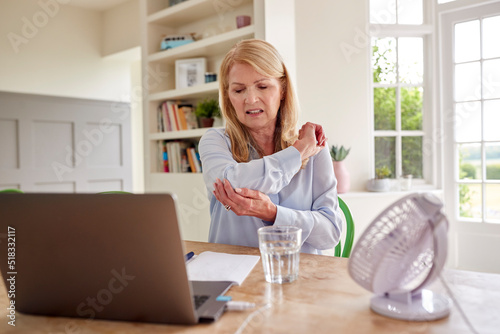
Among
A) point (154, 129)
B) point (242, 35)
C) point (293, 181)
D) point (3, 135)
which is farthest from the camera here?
point (3, 135)

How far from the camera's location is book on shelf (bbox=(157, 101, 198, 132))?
3678mm

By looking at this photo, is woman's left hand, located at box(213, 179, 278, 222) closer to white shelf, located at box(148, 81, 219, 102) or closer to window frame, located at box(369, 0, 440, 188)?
white shelf, located at box(148, 81, 219, 102)

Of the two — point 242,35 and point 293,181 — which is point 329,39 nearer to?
point 242,35

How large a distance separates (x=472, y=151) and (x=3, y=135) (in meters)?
4.30

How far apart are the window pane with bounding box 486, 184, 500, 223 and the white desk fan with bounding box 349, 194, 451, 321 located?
288cm

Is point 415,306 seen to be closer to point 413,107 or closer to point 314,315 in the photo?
point 314,315

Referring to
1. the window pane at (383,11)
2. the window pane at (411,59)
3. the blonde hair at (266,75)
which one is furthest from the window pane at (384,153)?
the blonde hair at (266,75)

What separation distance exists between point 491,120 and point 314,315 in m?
3.12

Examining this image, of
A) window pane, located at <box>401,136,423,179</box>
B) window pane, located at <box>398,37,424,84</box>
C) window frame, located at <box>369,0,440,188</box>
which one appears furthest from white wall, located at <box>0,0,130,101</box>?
window pane, located at <box>401,136,423,179</box>

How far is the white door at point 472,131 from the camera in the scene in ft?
10.6

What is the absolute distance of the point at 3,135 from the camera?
14.1 ft

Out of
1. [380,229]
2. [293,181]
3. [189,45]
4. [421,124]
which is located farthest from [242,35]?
[380,229]

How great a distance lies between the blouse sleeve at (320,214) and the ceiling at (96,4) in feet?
13.4

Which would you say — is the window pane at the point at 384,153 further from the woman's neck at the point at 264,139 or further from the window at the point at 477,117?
the woman's neck at the point at 264,139
